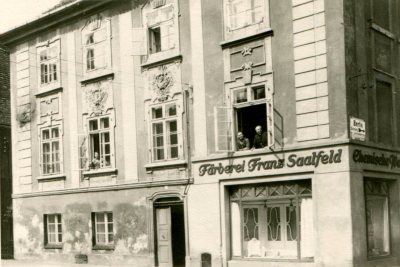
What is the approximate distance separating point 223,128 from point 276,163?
202 centimetres

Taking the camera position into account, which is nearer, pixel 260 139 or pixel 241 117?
pixel 260 139

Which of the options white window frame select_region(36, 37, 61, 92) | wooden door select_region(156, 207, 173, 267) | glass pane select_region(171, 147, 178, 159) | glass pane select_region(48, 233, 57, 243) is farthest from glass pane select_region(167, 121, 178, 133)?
glass pane select_region(48, 233, 57, 243)

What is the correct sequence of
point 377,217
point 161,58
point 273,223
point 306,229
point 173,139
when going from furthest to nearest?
point 161,58
point 173,139
point 377,217
point 273,223
point 306,229

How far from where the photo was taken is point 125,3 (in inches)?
774

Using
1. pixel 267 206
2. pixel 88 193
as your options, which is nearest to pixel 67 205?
pixel 88 193

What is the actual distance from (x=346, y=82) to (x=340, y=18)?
154 cm

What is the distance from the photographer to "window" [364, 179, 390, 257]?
1513 centimetres

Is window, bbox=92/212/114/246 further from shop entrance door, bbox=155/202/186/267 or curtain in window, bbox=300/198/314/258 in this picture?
curtain in window, bbox=300/198/314/258

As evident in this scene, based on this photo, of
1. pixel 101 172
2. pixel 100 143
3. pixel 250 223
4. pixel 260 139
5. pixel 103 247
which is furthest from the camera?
pixel 100 143

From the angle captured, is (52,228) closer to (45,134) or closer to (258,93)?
(45,134)

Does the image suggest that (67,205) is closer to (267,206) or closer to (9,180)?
(9,180)

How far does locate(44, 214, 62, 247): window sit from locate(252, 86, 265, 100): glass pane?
948cm

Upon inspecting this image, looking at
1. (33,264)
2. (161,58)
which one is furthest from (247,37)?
(33,264)

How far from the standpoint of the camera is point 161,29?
18.6 metres
